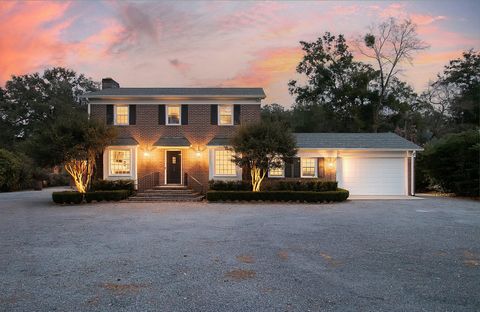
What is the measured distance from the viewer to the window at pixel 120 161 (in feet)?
65.6

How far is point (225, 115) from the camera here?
2048 centimetres

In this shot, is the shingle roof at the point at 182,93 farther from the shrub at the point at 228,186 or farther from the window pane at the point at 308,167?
the shrub at the point at 228,186

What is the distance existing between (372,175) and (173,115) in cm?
1306

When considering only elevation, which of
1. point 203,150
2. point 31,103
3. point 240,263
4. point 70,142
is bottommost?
point 240,263

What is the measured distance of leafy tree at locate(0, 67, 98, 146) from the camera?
4134 cm

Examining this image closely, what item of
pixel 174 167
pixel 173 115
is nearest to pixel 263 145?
pixel 174 167

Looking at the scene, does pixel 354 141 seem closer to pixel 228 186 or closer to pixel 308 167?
pixel 308 167

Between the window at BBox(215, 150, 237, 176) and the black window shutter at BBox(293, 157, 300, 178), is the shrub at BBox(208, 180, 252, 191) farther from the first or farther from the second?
the black window shutter at BBox(293, 157, 300, 178)

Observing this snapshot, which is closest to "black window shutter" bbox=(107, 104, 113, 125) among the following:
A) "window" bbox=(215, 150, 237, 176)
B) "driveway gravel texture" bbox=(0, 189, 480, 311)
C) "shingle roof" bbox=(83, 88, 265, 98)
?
"shingle roof" bbox=(83, 88, 265, 98)

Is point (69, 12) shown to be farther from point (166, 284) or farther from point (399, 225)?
point (399, 225)

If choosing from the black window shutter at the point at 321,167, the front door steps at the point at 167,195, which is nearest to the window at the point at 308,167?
the black window shutter at the point at 321,167

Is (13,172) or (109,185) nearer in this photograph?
(109,185)

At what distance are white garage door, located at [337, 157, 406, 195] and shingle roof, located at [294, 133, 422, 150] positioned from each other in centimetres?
83

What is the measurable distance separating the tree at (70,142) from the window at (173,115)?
4132 millimetres
